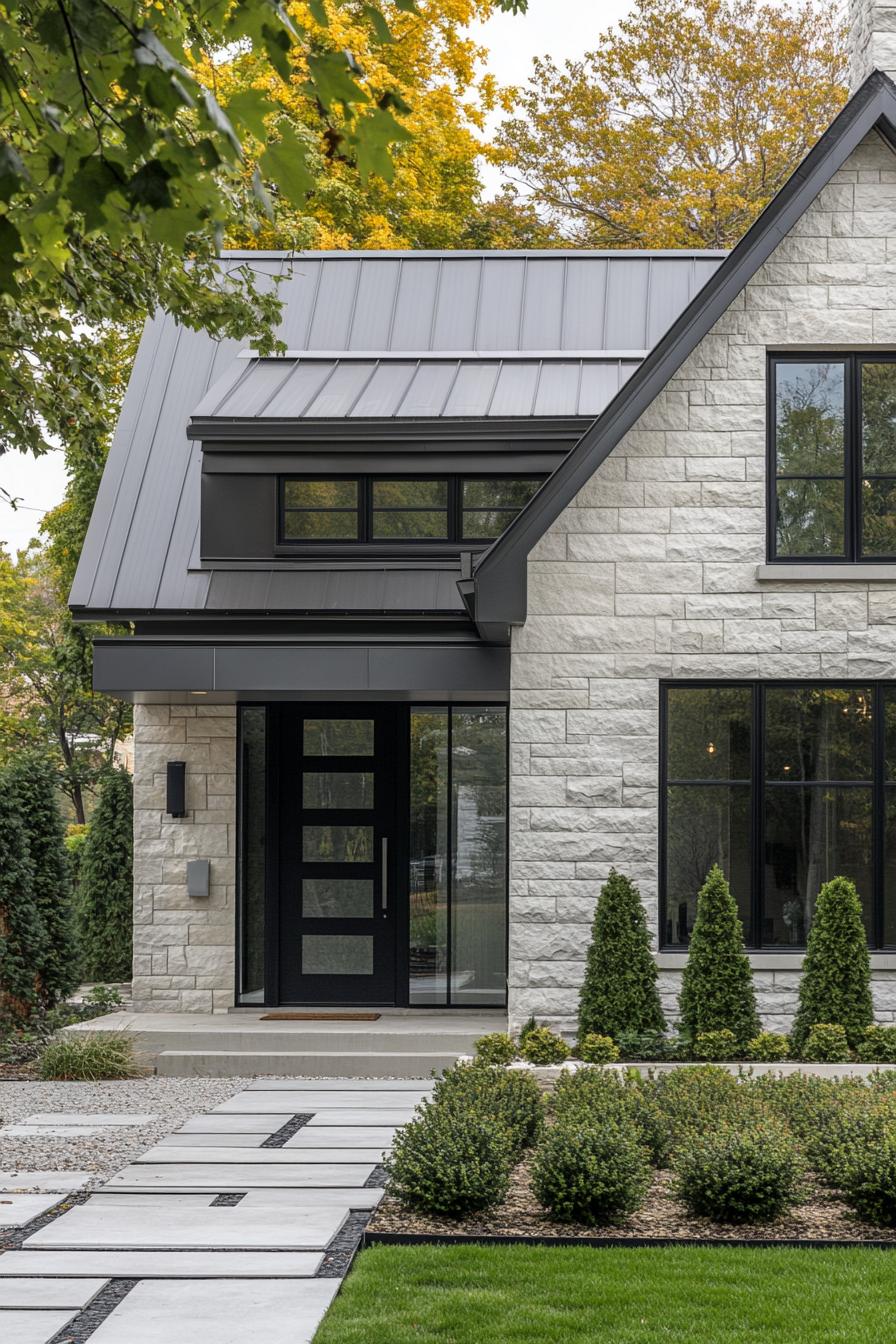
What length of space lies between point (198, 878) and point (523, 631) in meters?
3.96

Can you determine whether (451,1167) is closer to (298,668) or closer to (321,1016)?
(298,668)

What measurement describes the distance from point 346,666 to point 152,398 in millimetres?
5024

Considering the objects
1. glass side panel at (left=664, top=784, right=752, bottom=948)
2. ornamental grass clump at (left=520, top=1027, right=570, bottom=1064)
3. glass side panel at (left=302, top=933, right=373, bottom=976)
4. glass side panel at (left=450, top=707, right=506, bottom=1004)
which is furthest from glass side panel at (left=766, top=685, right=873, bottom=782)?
glass side panel at (left=302, top=933, right=373, bottom=976)

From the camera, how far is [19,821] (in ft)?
43.1

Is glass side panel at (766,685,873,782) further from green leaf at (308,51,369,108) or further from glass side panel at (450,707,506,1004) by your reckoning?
green leaf at (308,51,369,108)

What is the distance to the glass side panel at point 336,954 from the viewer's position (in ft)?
44.4

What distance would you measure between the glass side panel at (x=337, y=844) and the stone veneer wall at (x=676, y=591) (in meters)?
2.65

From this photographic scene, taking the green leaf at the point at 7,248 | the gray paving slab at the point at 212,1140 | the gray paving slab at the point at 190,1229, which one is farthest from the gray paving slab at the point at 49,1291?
the green leaf at the point at 7,248

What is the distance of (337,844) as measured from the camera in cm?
1362

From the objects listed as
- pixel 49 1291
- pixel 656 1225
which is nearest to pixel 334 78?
pixel 49 1291

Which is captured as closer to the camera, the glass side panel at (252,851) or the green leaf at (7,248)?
the green leaf at (7,248)

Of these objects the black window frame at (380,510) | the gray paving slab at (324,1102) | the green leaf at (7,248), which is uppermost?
the black window frame at (380,510)

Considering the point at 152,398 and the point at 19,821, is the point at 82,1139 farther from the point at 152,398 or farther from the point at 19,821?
the point at 152,398

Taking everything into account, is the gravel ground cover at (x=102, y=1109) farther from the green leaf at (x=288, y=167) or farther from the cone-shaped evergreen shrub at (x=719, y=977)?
the green leaf at (x=288, y=167)
